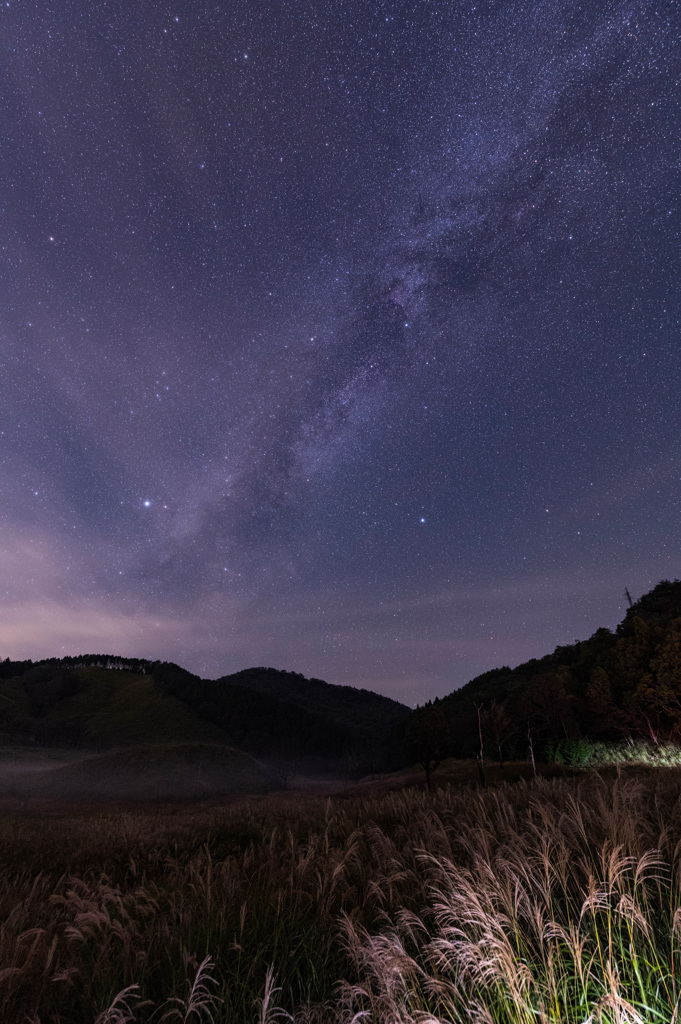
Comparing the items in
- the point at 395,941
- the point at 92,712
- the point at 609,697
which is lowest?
the point at 395,941

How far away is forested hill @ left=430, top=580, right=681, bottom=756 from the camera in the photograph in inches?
1602

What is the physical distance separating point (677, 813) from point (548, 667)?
274 ft

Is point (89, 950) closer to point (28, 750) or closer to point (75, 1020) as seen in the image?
point (75, 1020)

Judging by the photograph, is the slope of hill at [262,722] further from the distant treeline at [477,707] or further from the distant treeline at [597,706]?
the distant treeline at [597,706]

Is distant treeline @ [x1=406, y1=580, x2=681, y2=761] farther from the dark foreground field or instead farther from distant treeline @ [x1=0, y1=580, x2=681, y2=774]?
the dark foreground field

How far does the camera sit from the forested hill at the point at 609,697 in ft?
133

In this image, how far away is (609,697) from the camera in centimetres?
4681

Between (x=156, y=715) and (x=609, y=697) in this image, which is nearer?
(x=609, y=697)

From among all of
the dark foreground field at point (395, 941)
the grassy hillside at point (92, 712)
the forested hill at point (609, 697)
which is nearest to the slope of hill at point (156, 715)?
the grassy hillside at point (92, 712)

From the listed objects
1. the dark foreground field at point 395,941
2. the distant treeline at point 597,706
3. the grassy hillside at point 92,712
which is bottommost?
the dark foreground field at point 395,941

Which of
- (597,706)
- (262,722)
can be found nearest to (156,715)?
(262,722)

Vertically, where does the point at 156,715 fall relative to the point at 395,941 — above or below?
above

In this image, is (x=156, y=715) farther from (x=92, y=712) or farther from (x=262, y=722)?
(x=262, y=722)

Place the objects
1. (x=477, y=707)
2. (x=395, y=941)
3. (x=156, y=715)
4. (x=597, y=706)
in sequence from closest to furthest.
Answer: (x=395, y=941) → (x=477, y=707) → (x=597, y=706) → (x=156, y=715)
